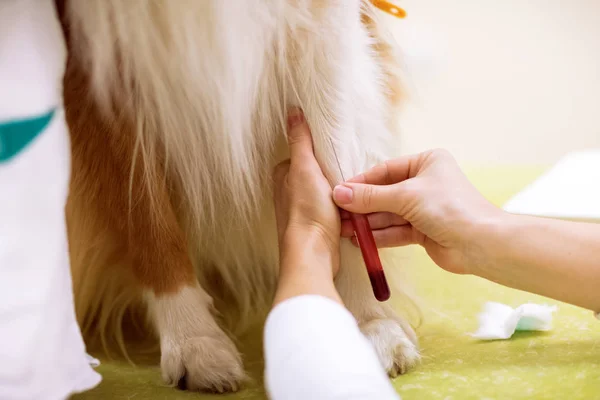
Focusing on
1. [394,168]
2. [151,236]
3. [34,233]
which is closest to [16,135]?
[34,233]

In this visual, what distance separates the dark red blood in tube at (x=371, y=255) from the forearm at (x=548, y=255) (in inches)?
5.6

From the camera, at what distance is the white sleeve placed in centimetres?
69

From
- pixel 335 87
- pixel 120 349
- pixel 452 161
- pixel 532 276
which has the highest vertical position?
pixel 335 87

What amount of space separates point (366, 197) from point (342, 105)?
6.9 inches

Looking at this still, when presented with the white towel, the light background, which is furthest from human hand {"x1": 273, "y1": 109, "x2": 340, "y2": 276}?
the light background

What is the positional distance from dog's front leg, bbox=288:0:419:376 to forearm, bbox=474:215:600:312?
7.4 inches

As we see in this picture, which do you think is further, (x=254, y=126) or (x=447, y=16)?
(x=447, y=16)

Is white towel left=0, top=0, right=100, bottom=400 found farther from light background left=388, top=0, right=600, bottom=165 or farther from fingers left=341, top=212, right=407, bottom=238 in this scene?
light background left=388, top=0, right=600, bottom=165

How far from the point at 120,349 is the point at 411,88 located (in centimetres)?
73

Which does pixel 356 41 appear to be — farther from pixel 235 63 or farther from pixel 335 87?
pixel 235 63

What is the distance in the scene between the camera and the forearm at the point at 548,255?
0.92 metres

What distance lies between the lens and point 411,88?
1.36m

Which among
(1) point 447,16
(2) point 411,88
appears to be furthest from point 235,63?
(1) point 447,16

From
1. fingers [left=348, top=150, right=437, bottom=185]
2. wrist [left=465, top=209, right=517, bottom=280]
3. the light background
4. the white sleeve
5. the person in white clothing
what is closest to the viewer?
the white sleeve
